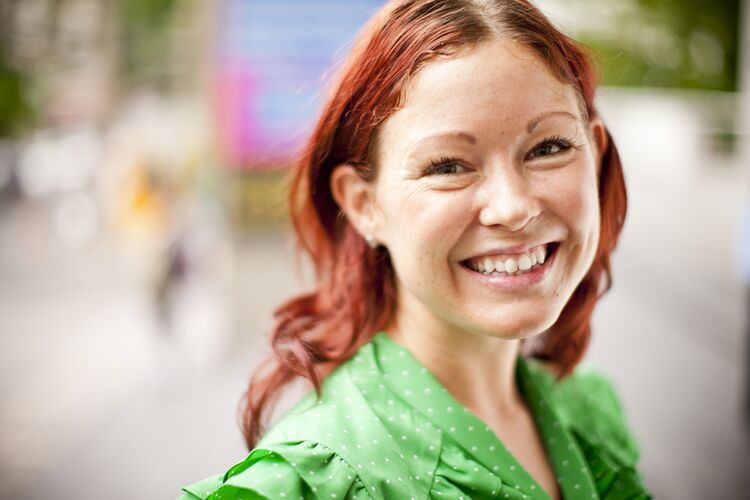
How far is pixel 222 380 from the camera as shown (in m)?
4.78

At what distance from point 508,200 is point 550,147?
0.11m

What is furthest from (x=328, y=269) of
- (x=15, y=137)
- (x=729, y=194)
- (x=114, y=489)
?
(x=15, y=137)

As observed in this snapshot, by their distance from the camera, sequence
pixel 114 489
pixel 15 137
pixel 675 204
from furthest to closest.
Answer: pixel 15 137 → pixel 675 204 → pixel 114 489

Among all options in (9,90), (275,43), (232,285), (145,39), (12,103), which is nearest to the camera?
(275,43)

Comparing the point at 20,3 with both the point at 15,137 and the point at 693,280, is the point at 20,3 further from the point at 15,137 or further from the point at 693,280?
the point at 693,280

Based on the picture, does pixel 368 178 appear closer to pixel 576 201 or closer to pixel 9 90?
pixel 576 201

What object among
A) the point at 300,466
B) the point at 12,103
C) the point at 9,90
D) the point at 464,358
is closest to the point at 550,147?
the point at 464,358

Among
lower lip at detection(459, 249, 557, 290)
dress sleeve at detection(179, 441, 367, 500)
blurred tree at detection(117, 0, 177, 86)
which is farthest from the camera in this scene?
blurred tree at detection(117, 0, 177, 86)

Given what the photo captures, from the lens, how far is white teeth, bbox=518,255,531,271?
104cm

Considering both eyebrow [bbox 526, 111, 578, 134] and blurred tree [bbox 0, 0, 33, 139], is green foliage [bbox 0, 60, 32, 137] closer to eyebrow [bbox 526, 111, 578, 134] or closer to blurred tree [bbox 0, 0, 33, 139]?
blurred tree [bbox 0, 0, 33, 139]

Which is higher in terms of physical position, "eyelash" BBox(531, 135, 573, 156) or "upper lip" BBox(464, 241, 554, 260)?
"eyelash" BBox(531, 135, 573, 156)

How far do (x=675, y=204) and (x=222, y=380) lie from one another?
4.02 meters

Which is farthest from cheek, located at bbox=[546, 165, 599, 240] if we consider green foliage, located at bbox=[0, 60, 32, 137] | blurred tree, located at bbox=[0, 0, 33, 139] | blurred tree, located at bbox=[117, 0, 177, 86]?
green foliage, located at bbox=[0, 60, 32, 137]

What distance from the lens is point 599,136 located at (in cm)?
121
